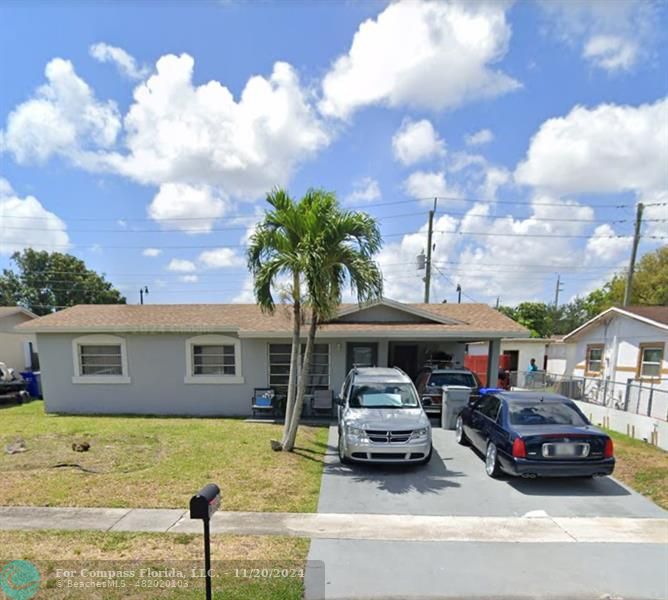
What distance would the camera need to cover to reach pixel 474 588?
3652 millimetres

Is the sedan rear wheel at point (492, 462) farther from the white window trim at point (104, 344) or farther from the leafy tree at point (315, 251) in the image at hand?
the white window trim at point (104, 344)

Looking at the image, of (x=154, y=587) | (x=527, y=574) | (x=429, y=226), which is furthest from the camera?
(x=429, y=226)

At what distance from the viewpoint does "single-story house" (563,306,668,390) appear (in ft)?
50.2

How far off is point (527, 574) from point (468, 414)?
4917 mm

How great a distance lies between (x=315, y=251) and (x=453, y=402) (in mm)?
6302

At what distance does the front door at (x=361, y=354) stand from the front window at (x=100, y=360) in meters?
7.56

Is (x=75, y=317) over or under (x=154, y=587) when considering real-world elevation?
over

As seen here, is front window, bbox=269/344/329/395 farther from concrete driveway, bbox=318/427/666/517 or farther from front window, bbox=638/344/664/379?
front window, bbox=638/344/664/379

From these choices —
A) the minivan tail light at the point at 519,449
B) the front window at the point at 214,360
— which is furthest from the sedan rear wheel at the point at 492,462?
the front window at the point at 214,360

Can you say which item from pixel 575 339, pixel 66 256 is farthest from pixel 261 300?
pixel 66 256

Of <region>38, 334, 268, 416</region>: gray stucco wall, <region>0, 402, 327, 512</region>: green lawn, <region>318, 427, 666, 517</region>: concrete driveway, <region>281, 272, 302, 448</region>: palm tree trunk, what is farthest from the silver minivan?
<region>38, 334, 268, 416</region>: gray stucco wall

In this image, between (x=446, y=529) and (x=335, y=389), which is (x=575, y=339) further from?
(x=446, y=529)

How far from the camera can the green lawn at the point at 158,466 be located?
18.6ft

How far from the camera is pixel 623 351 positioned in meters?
17.0
